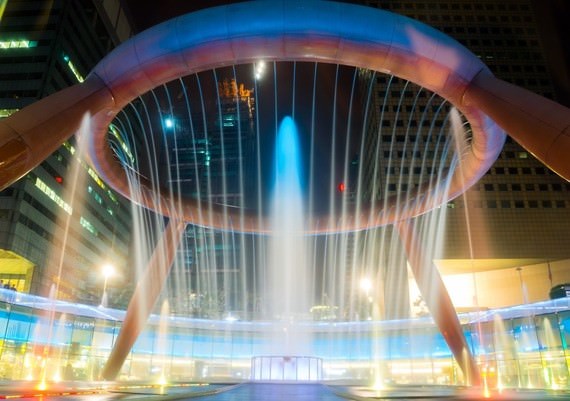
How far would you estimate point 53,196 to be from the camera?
258 ft

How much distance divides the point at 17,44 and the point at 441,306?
8480 cm

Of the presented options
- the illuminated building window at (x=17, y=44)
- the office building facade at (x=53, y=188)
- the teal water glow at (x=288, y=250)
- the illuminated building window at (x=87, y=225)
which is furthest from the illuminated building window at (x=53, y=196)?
the teal water glow at (x=288, y=250)

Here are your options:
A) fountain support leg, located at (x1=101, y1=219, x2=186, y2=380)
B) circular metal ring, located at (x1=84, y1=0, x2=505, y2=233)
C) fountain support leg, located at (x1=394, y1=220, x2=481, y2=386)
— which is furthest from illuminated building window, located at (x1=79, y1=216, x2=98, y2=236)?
circular metal ring, located at (x1=84, y1=0, x2=505, y2=233)

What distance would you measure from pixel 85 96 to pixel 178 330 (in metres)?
33.7

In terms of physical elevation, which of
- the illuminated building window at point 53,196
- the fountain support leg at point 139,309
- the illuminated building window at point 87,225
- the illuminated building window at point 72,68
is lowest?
the fountain support leg at point 139,309

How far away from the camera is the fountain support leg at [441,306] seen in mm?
23375

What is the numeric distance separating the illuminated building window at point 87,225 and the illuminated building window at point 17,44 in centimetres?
3251

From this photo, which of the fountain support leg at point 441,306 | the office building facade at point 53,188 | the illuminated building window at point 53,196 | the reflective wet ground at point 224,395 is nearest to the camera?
the reflective wet ground at point 224,395

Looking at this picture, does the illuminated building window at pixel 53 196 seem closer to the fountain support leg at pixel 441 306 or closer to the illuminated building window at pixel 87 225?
the illuminated building window at pixel 87 225

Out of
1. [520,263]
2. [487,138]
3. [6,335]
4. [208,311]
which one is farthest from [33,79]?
[520,263]

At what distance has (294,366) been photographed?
30125mm

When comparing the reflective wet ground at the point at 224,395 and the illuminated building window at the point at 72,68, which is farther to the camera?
the illuminated building window at the point at 72,68

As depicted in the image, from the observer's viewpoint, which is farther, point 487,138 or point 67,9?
point 67,9

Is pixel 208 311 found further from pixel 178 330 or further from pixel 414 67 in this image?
pixel 414 67
